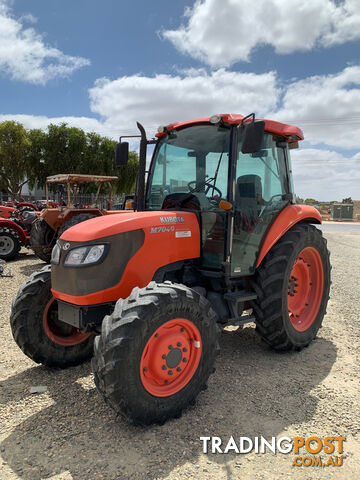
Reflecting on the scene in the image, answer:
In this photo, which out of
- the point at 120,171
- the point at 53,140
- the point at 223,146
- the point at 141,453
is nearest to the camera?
the point at 141,453

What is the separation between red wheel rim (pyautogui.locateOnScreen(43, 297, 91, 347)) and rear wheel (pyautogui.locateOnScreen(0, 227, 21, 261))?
7.01 meters

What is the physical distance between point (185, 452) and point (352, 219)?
1526 inches

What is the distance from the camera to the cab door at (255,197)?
360cm

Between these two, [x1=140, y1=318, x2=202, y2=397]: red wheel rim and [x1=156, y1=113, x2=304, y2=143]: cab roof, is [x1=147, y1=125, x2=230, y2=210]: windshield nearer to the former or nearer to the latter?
[x1=156, y1=113, x2=304, y2=143]: cab roof

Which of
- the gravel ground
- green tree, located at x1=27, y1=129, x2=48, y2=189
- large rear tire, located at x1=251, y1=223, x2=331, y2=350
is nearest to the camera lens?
the gravel ground

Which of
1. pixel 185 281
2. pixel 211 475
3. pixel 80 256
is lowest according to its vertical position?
pixel 211 475

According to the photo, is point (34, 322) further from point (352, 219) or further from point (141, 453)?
point (352, 219)

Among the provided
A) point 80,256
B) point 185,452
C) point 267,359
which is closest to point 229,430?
point 185,452

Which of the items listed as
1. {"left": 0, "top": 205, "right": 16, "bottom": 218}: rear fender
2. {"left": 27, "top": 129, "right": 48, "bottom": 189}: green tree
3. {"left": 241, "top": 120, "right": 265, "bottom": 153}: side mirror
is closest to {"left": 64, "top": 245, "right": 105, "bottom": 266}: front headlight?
{"left": 241, "top": 120, "right": 265, "bottom": 153}: side mirror

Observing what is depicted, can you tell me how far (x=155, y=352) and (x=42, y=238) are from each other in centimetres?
669

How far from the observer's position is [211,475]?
7.43ft

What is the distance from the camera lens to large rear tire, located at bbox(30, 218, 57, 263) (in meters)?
8.62

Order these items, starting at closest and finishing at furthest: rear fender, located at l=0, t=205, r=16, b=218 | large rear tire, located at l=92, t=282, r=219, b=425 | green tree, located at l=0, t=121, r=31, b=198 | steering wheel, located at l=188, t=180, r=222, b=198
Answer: large rear tire, located at l=92, t=282, r=219, b=425 → steering wheel, located at l=188, t=180, r=222, b=198 → rear fender, located at l=0, t=205, r=16, b=218 → green tree, located at l=0, t=121, r=31, b=198

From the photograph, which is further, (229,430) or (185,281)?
(185,281)
